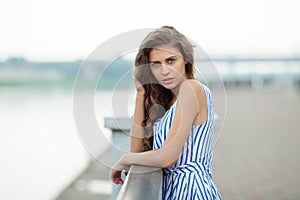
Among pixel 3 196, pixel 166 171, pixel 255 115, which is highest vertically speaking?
pixel 166 171

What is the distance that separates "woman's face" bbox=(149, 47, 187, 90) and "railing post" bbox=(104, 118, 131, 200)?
461 mm

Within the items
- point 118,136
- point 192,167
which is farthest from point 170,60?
point 118,136

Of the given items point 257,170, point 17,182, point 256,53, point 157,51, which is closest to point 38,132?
point 17,182

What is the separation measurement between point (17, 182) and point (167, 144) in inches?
167

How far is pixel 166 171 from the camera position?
4.81 ft

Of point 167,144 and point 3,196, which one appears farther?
point 3,196

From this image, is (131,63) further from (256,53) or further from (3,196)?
(256,53)

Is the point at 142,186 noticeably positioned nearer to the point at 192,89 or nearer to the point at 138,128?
the point at 192,89

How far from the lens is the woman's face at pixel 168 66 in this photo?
4.97 ft

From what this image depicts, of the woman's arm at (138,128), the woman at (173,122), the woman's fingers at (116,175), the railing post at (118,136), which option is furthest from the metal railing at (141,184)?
the railing post at (118,136)

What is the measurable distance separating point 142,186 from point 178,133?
0.40 metres

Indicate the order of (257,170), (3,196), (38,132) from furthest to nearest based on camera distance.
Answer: (38,132), (257,170), (3,196)

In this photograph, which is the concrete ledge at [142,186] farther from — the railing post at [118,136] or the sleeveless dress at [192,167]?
the railing post at [118,136]

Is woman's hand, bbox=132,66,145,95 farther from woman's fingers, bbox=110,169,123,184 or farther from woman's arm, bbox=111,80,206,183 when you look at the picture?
woman's fingers, bbox=110,169,123,184
